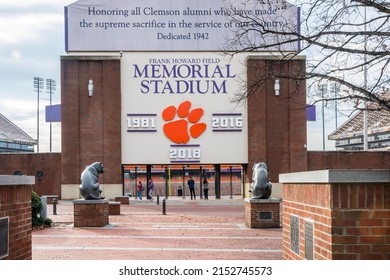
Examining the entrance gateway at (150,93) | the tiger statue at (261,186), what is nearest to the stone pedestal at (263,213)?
the tiger statue at (261,186)

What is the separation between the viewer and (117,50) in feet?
123

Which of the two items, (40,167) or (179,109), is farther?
(40,167)

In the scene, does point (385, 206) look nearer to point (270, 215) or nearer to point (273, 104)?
point (270, 215)

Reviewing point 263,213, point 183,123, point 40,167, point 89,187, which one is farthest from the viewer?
point 40,167

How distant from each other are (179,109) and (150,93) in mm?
2058

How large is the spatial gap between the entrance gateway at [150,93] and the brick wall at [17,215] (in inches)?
1167

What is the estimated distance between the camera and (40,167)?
39.2 metres

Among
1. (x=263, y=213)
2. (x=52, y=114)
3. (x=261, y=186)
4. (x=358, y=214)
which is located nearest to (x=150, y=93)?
(x=261, y=186)

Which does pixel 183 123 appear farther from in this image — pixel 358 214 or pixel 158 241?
pixel 358 214

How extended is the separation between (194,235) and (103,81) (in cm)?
2286

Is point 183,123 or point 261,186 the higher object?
point 183,123

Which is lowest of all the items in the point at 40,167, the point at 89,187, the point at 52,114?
the point at 89,187

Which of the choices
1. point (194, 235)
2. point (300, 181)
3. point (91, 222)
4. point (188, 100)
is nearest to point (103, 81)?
point (188, 100)

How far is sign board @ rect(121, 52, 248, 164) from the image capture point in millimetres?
37531
